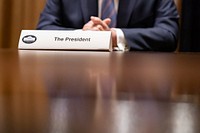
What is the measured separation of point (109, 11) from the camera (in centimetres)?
140

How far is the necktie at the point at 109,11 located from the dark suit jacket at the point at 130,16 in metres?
0.02

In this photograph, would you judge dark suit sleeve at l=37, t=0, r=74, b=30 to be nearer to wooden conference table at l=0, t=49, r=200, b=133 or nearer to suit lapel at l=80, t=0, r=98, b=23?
suit lapel at l=80, t=0, r=98, b=23

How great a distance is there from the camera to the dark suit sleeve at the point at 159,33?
1.23 meters

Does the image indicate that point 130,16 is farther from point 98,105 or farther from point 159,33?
point 98,105

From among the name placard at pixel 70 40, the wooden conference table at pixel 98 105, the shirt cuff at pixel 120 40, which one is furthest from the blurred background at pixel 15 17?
the wooden conference table at pixel 98 105

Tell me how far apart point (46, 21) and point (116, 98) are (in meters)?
1.28

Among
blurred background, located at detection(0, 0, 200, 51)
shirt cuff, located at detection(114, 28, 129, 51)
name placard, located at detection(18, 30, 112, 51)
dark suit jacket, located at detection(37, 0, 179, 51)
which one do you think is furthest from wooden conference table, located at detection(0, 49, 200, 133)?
blurred background, located at detection(0, 0, 200, 51)

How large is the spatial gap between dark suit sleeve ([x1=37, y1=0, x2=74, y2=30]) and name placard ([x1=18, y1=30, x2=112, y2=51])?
472 mm

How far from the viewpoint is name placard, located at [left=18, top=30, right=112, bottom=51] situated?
88cm

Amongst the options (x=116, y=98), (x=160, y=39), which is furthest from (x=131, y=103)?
(x=160, y=39)

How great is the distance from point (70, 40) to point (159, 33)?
1.61 ft

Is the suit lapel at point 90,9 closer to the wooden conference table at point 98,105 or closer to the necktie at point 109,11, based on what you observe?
the necktie at point 109,11

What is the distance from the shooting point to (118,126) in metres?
0.14

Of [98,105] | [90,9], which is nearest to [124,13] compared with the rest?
[90,9]
